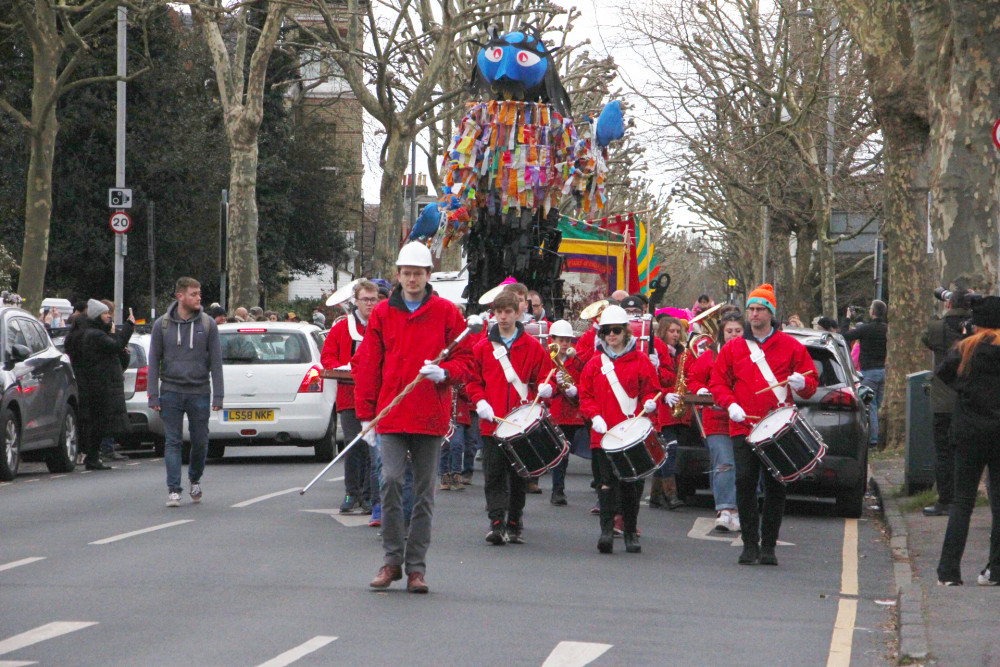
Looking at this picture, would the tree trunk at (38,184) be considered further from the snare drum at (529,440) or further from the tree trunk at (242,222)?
the snare drum at (529,440)

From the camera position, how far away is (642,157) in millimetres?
52375

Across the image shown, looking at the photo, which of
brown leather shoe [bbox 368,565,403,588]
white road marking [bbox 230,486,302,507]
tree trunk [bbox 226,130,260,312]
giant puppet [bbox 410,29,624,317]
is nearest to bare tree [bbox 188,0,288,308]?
tree trunk [bbox 226,130,260,312]

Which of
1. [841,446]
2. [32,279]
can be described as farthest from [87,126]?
[841,446]

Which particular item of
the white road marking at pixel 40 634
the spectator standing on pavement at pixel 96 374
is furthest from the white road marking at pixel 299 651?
the spectator standing on pavement at pixel 96 374

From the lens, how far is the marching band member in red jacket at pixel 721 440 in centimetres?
1220

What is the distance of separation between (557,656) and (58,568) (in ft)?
12.8

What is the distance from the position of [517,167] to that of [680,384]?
16.6 feet

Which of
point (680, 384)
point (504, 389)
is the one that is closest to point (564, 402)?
point (680, 384)

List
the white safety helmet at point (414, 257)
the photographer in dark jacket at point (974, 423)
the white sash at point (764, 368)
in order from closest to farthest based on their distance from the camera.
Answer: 1. the white safety helmet at point (414, 257)
2. the photographer in dark jacket at point (974, 423)
3. the white sash at point (764, 368)

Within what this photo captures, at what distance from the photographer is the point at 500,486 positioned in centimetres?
1123

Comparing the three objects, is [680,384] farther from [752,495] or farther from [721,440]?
[752,495]

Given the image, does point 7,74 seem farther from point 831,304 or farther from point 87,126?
point 831,304

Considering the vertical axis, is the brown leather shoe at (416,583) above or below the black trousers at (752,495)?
below

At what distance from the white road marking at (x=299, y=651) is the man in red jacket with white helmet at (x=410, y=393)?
146 cm
